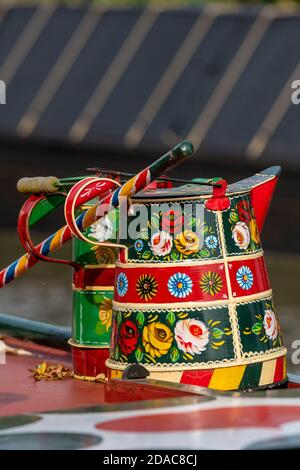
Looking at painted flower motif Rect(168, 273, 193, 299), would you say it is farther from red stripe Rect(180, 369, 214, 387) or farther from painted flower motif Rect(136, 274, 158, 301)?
red stripe Rect(180, 369, 214, 387)

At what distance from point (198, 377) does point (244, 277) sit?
312 mm

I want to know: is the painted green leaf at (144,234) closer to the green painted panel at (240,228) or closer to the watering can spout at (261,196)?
the green painted panel at (240,228)

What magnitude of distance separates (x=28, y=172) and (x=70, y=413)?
12291 mm

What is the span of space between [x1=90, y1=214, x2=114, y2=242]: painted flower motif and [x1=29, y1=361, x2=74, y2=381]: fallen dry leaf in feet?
1.49

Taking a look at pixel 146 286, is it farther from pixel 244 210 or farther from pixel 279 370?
pixel 279 370

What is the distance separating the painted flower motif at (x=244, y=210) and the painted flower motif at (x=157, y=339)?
1.25 ft

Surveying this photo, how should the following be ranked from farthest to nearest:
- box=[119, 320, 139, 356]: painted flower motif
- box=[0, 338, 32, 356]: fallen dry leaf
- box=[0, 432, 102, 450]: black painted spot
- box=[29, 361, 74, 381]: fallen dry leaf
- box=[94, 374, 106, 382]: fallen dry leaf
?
1. box=[0, 338, 32, 356]: fallen dry leaf
2. box=[29, 361, 74, 381]: fallen dry leaf
3. box=[94, 374, 106, 382]: fallen dry leaf
4. box=[119, 320, 139, 356]: painted flower motif
5. box=[0, 432, 102, 450]: black painted spot

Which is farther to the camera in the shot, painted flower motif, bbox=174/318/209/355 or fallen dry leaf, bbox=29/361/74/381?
fallen dry leaf, bbox=29/361/74/381

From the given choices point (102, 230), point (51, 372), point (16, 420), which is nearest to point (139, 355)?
point (102, 230)

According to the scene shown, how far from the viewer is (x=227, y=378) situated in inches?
171

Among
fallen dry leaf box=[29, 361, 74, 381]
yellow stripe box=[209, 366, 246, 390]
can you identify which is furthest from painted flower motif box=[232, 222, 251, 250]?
fallen dry leaf box=[29, 361, 74, 381]

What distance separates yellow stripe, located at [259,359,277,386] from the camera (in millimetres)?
4422
